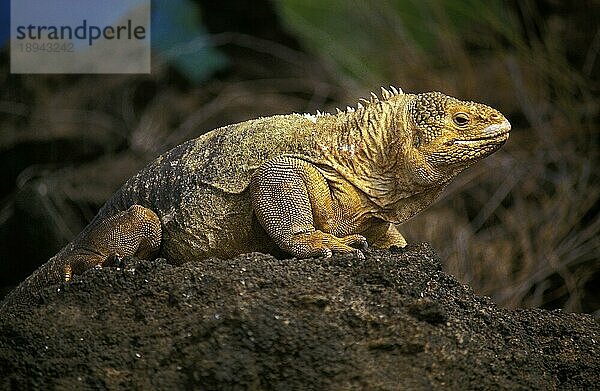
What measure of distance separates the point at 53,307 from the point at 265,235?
3.12 ft

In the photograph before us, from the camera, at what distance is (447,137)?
11.5 feet

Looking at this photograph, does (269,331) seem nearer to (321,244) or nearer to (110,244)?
(321,244)

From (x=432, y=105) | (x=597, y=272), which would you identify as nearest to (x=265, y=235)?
(x=432, y=105)

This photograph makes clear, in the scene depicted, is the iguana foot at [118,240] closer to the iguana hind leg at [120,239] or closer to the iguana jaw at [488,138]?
the iguana hind leg at [120,239]

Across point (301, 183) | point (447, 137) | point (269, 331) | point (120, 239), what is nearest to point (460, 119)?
point (447, 137)

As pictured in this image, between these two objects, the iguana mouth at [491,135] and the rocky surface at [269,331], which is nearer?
the rocky surface at [269,331]

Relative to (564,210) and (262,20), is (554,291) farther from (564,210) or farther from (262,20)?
(262,20)

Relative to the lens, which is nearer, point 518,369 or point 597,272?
point 518,369

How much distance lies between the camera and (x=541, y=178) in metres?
6.93

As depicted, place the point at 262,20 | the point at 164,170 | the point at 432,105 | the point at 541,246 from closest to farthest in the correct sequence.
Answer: the point at 432,105
the point at 164,170
the point at 541,246
the point at 262,20

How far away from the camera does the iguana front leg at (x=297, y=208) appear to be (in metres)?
3.36

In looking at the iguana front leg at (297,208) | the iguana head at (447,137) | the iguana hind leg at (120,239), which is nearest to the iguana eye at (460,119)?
the iguana head at (447,137)

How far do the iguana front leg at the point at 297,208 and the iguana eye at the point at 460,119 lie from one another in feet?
1.85

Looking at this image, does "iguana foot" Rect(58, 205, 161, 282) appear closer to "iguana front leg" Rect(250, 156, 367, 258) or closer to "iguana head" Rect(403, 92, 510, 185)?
"iguana front leg" Rect(250, 156, 367, 258)
